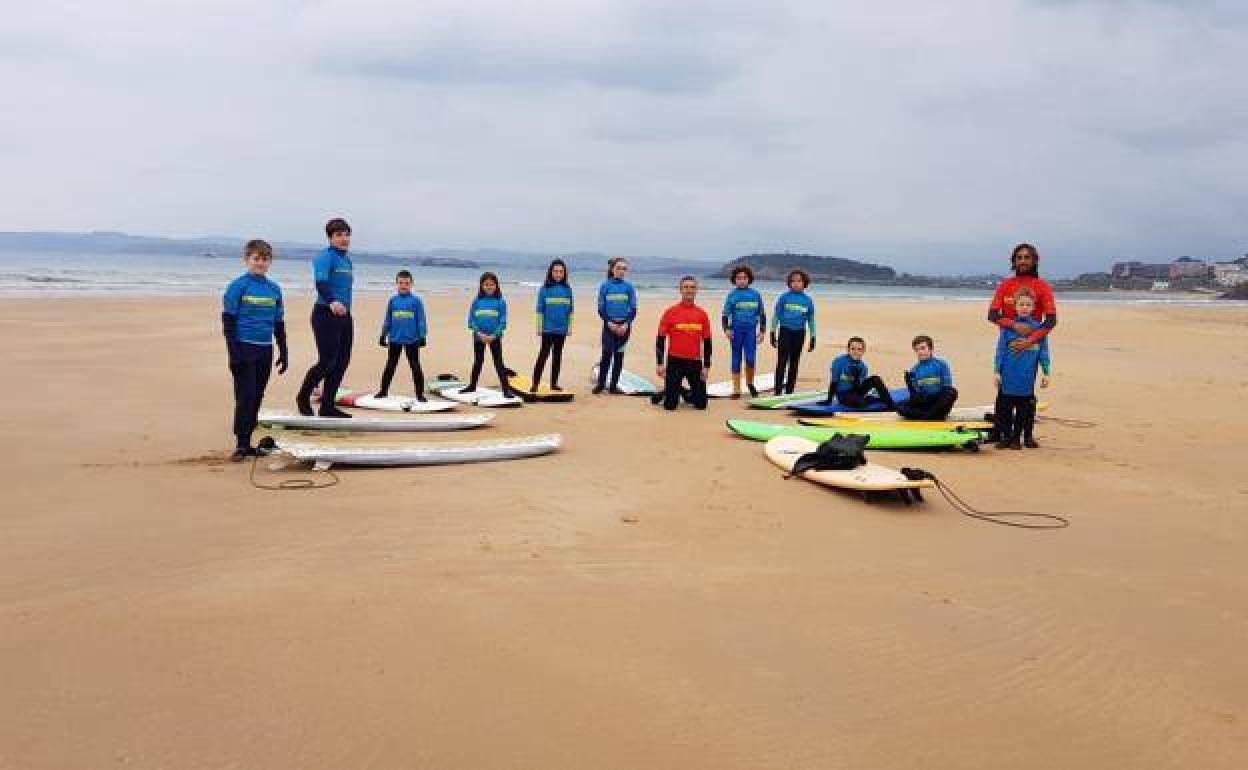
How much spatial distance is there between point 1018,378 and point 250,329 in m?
6.50

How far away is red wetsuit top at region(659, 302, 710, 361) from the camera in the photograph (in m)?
9.83

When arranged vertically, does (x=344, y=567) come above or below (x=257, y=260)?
below

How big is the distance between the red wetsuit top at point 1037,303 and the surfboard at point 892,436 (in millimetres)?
1056

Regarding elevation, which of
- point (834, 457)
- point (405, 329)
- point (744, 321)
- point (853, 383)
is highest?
point (744, 321)

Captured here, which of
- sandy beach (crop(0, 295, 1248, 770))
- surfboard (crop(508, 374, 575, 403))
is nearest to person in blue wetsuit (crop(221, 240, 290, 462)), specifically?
sandy beach (crop(0, 295, 1248, 770))

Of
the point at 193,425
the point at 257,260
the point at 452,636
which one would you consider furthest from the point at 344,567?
the point at 193,425

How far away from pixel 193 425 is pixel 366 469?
249cm

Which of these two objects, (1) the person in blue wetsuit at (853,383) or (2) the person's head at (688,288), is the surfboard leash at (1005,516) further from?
(2) the person's head at (688,288)

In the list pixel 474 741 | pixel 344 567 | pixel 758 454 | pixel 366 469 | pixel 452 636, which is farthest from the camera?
pixel 758 454

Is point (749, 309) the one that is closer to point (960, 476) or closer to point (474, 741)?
point (960, 476)

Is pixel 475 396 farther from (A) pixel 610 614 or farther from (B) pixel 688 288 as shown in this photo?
(A) pixel 610 614

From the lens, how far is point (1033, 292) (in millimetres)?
7906

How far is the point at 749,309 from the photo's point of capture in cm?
1084

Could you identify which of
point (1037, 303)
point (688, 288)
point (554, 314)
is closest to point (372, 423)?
point (554, 314)
